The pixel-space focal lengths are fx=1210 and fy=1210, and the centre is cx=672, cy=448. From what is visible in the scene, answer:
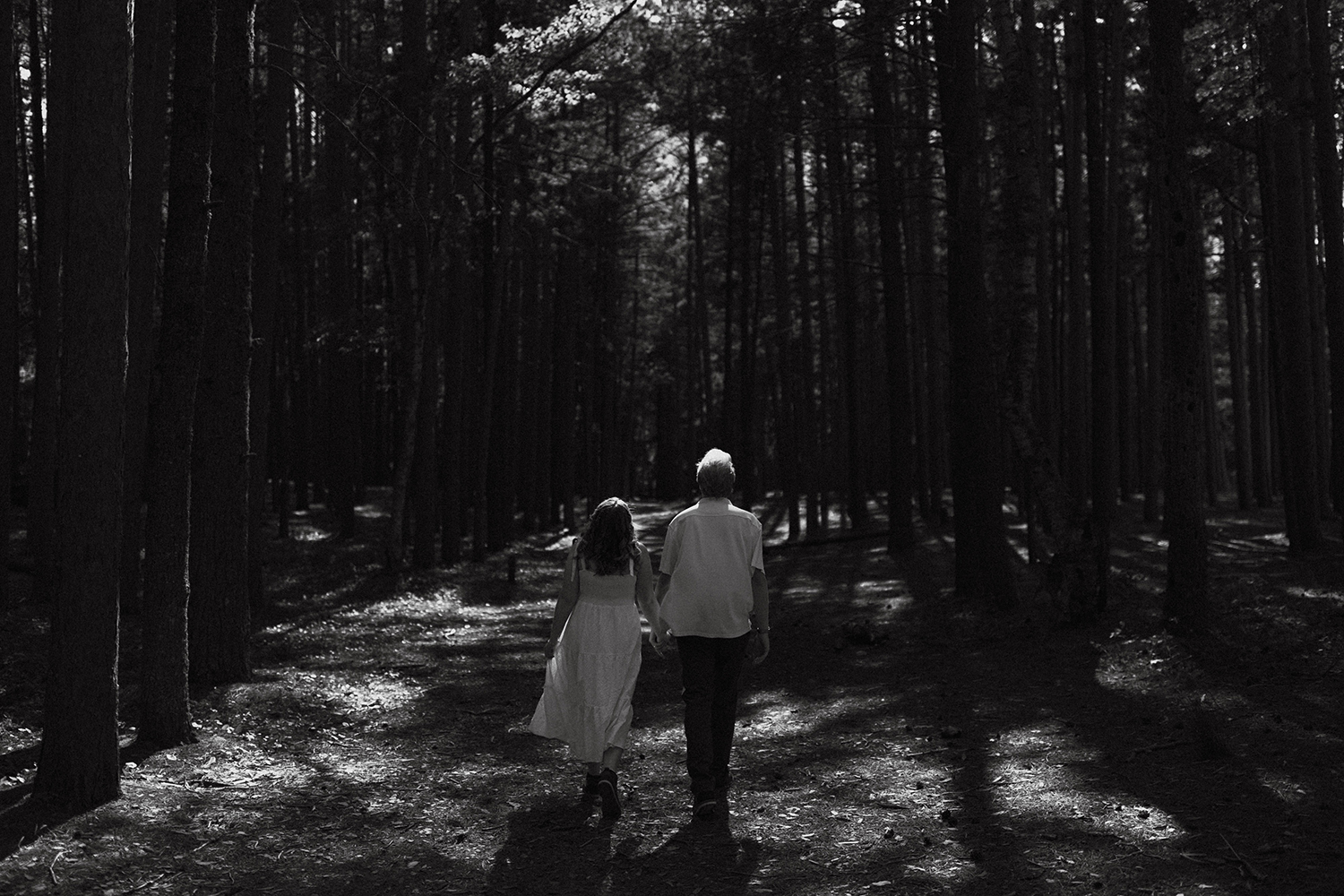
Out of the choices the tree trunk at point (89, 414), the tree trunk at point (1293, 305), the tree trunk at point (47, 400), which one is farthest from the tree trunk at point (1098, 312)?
the tree trunk at point (47, 400)

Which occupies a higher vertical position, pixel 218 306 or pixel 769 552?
pixel 218 306

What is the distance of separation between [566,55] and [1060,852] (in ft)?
54.4

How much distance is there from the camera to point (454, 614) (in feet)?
58.2

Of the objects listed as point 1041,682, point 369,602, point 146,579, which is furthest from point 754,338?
point 146,579

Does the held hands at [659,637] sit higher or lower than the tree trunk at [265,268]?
lower

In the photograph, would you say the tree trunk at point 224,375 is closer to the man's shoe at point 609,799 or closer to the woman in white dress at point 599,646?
the woman in white dress at point 599,646

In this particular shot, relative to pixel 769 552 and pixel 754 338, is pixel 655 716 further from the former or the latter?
pixel 754 338

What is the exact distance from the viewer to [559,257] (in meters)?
32.0

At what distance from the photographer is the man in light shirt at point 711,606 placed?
7.09m

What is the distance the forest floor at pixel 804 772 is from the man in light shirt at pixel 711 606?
18.7 inches

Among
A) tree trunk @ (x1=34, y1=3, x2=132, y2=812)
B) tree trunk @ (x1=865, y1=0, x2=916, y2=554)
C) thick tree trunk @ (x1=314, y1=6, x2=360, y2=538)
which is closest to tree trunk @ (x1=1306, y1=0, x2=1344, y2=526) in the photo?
tree trunk @ (x1=865, y1=0, x2=916, y2=554)

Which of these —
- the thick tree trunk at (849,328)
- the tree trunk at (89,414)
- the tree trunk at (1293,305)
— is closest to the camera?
the tree trunk at (89,414)

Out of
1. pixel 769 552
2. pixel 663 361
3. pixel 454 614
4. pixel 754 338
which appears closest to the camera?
pixel 454 614

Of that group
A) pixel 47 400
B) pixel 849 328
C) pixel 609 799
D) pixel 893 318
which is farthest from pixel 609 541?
pixel 849 328
